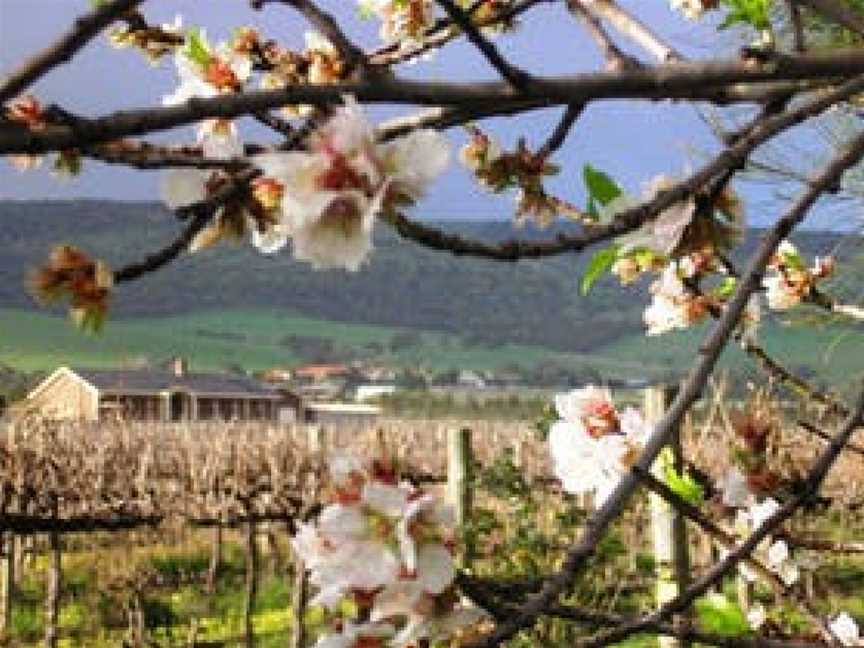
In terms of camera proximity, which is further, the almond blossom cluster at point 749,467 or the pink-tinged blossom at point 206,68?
the pink-tinged blossom at point 206,68

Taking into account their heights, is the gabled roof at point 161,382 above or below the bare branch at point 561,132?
above

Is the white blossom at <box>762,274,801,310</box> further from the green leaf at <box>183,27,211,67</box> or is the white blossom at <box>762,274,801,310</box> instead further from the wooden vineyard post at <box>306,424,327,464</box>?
the wooden vineyard post at <box>306,424,327,464</box>

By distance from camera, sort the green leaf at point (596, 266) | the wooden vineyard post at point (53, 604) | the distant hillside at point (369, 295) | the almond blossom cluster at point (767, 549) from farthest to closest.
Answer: the distant hillside at point (369, 295)
the wooden vineyard post at point (53, 604)
the almond blossom cluster at point (767, 549)
the green leaf at point (596, 266)

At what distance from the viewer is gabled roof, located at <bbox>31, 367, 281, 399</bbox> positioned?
5642 cm

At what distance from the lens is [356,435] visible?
25547 mm

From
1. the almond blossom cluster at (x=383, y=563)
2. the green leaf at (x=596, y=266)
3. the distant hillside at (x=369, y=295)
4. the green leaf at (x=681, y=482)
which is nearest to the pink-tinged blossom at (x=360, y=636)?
the almond blossom cluster at (x=383, y=563)

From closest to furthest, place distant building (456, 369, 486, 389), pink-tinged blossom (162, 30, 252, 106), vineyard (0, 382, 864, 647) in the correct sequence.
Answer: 1. pink-tinged blossom (162, 30, 252, 106)
2. vineyard (0, 382, 864, 647)
3. distant building (456, 369, 486, 389)

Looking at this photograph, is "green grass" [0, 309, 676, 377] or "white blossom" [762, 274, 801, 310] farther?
"green grass" [0, 309, 676, 377]

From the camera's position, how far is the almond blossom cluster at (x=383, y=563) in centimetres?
103

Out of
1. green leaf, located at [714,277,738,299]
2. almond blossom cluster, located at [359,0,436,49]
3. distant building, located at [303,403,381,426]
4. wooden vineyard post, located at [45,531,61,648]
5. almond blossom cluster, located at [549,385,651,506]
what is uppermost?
distant building, located at [303,403,381,426]

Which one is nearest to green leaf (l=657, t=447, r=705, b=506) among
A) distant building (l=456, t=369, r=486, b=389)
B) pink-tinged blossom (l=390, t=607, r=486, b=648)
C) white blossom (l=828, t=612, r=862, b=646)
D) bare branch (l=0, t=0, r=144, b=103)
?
white blossom (l=828, t=612, r=862, b=646)

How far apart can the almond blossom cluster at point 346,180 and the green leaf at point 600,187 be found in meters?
0.31

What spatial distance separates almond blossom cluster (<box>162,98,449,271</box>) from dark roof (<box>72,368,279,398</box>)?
5549 cm

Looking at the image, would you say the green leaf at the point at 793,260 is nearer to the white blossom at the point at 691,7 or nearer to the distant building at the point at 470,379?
the white blossom at the point at 691,7
